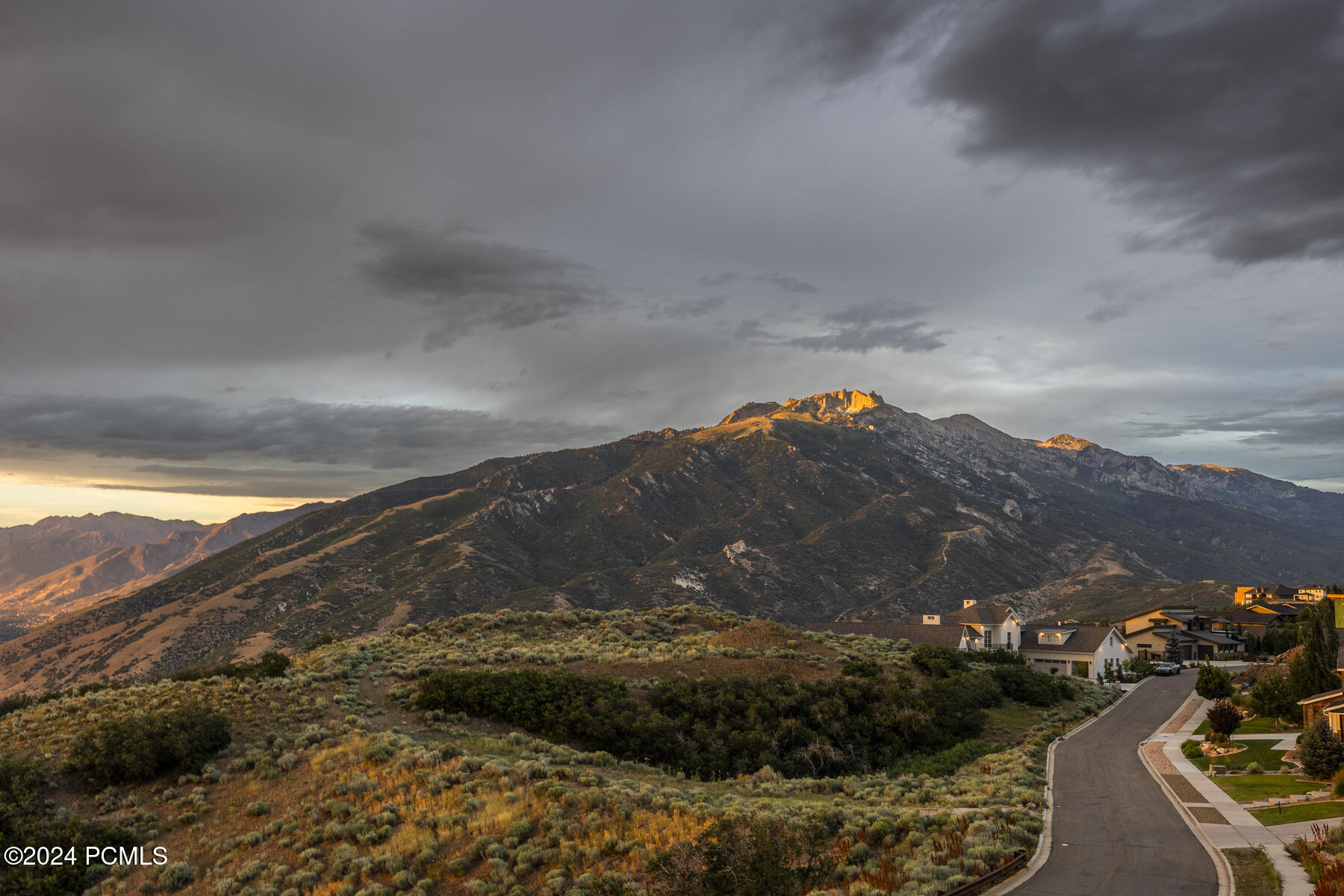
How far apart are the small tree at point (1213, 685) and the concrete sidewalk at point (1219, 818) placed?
18.4m

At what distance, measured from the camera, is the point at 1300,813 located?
2159 cm

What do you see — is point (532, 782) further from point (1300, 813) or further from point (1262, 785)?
point (1262, 785)

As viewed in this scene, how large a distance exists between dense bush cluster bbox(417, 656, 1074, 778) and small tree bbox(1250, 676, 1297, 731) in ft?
47.8

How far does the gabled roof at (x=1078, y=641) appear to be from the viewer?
77750mm

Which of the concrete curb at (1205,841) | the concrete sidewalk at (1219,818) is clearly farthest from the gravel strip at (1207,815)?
the concrete curb at (1205,841)

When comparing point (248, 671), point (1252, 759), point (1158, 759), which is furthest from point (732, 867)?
point (248, 671)

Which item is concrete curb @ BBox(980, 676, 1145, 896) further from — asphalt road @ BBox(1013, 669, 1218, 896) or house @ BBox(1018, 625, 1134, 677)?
house @ BBox(1018, 625, 1134, 677)

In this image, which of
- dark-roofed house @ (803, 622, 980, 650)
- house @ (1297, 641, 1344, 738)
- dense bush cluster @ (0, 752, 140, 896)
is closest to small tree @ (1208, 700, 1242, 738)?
house @ (1297, 641, 1344, 738)

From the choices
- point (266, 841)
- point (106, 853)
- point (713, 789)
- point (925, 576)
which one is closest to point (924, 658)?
point (713, 789)

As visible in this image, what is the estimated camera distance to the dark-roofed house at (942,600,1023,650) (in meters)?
80.7

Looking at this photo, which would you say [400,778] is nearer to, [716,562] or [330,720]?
[330,720]

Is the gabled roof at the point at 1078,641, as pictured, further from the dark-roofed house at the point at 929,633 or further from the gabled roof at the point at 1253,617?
the gabled roof at the point at 1253,617

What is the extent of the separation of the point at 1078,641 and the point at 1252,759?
172ft

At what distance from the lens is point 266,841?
21156 mm
